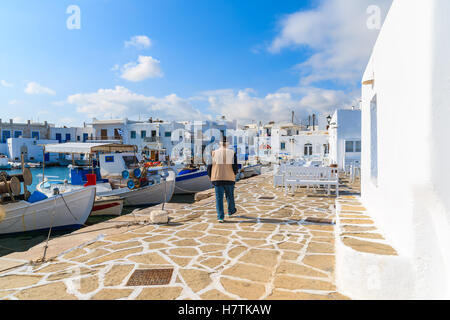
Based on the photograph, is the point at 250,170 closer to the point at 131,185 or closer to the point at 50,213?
the point at 131,185

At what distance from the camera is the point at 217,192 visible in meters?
5.77

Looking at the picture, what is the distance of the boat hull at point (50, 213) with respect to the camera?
872 centimetres

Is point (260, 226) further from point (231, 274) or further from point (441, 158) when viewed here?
point (441, 158)

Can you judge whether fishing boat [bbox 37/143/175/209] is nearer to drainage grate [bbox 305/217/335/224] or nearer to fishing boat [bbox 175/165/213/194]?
fishing boat [bbox 175/165/213/194]

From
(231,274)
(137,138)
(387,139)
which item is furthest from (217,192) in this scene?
(137,138)

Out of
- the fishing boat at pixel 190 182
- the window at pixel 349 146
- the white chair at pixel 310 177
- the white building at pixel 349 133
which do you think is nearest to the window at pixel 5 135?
the fishing boat at pixel 190 182

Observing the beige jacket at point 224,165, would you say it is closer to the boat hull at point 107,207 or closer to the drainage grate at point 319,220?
the drainage grate at point 319,220

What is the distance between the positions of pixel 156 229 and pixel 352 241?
146 inches

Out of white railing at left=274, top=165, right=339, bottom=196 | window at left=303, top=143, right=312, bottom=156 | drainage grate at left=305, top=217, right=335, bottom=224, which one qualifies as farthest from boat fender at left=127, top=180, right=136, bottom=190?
window at left=303, top=143, right=312, bottom=156

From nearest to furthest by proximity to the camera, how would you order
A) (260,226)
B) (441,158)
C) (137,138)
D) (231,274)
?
(441,158)
(231,274)
(260,226)
(137,138)

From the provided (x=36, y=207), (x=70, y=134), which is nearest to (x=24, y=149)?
(x=70, y=134)

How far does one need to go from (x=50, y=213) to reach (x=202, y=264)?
787 cm

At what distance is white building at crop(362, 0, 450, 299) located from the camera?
2.14 meters
